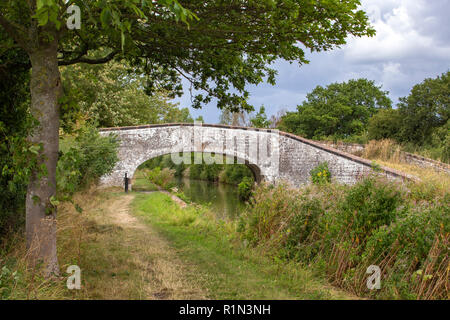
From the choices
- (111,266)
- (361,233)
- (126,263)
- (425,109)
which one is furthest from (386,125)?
(111,266)

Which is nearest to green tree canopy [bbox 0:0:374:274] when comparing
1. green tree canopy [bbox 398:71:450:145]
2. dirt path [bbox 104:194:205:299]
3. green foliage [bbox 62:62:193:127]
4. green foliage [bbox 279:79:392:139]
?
dirt path [bbox 104:194:205:299]

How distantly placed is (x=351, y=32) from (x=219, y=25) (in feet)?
6.72

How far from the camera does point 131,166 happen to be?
1956 cm

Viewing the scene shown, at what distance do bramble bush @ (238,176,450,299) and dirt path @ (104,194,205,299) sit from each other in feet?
5.20

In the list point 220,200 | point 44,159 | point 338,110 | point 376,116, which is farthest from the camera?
point 338,110

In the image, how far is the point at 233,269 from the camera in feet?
17.3

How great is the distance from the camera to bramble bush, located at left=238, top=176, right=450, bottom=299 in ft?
14.3

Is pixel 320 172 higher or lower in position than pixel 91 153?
lower

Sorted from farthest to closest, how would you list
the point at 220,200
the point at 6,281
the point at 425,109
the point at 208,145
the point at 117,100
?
1. the point at 117,100
2. the point at 425,109
3. the point at 220,200
4. the point at 208,145
5. the point at 6,281

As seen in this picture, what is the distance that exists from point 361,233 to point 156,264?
3.25 meters

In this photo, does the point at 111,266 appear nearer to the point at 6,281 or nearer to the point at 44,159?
the point at 6,281

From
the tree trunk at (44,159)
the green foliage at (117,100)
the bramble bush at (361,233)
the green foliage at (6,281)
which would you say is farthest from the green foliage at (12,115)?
the green foliage at (117,100)

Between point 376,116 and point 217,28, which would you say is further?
point 376,116

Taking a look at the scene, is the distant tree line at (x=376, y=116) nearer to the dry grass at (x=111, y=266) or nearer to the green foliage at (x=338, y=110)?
the green foliage at (x=338, y=110)
